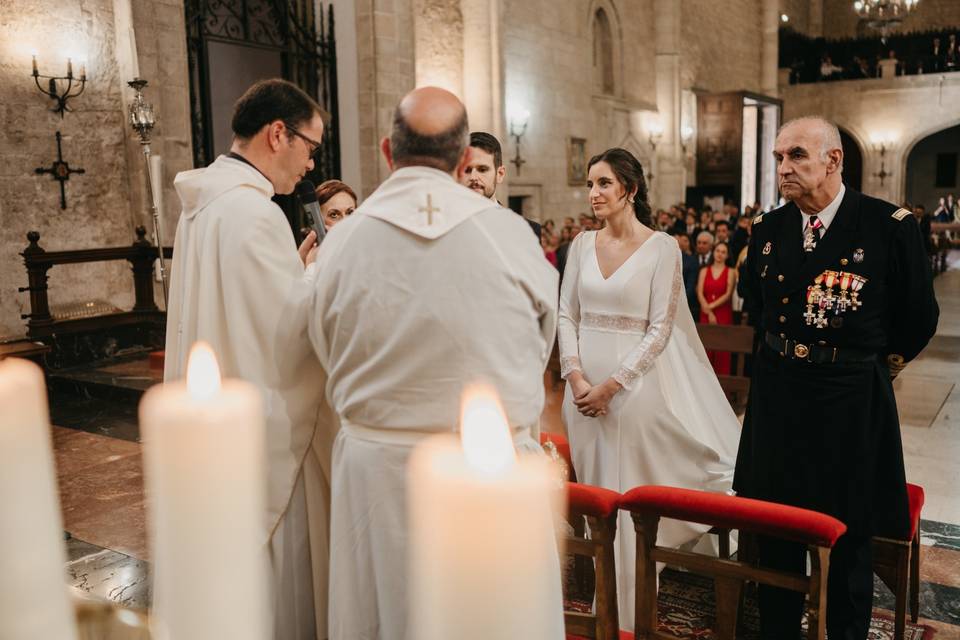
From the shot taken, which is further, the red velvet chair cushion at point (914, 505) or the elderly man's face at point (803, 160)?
the red velvet chair cushion at point (914, 505)

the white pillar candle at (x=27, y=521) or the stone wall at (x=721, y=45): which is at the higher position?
the stone wall at (x=721, y=45)

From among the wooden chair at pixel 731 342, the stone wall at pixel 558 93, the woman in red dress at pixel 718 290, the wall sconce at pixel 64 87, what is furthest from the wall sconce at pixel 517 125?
the wooden chair at pixel 731 342

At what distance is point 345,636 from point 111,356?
21.1 feet

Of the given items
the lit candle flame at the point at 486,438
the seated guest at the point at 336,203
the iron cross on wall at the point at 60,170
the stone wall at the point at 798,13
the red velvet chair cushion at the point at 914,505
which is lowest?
the red velvet chair cushion at the point at 914,505

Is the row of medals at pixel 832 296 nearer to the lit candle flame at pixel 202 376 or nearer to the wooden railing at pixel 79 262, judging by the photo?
the lit candle flame at pixel 202 376

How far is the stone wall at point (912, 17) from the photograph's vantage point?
3016cm

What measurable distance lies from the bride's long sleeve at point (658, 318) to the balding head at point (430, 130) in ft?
5.75

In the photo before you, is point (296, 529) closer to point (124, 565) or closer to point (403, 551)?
point (403, 551)

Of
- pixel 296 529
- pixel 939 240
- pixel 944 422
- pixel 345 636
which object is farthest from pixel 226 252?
pixel 939 240

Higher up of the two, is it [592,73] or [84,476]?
[592,73]

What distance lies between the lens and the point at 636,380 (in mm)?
3480

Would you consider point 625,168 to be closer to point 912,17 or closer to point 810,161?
point 810,161

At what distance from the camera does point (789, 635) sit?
286 centimetres

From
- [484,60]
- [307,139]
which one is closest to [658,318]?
[307,139]
